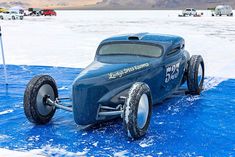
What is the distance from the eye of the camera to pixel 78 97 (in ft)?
22.1

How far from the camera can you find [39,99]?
752 centimetres

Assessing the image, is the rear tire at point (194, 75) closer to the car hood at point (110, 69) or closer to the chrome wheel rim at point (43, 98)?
the car hood at point (110, 69)

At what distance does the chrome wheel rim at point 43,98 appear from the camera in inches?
296

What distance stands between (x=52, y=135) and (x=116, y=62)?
195 centimetres

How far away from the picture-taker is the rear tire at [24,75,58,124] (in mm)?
7309

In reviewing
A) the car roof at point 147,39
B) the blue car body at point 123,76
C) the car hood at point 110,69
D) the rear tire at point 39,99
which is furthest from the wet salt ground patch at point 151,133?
the car roof at point 147,39

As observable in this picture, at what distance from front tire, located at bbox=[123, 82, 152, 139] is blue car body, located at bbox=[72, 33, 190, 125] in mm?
596

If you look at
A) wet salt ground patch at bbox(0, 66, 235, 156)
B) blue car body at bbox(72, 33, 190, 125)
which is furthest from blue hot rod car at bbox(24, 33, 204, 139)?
wet salt ground patch at bbox(0, 66, 235, 156)

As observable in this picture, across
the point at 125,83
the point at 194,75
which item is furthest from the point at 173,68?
the point at 125,83

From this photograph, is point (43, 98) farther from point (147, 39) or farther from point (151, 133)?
point (147, 39)

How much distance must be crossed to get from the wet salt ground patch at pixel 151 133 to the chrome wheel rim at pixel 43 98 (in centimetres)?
28

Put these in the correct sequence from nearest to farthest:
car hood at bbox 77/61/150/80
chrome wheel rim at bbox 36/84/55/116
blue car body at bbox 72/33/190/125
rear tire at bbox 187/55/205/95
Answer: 1. blue car body at bbox 72/33/190/125
2. car hood at bbox 77/61/150/80
3. chrome wheel rim at bbox 36/84/55/116
4. rear tire at bbox 187/55/205/95

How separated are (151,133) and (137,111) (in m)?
0.85

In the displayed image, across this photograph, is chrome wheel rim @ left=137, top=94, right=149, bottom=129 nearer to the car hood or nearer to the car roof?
the car hood
